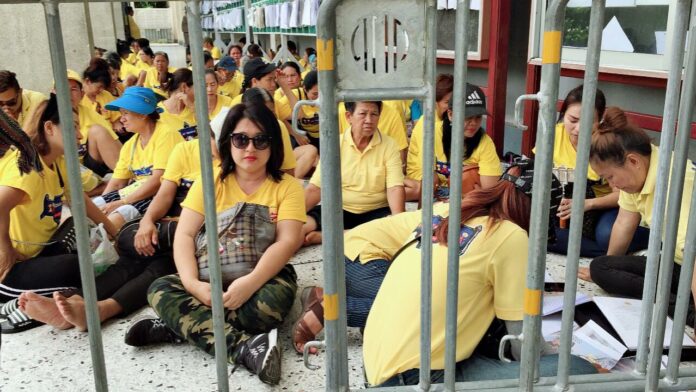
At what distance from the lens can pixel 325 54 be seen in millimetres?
1302

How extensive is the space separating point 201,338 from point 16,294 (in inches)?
43.2

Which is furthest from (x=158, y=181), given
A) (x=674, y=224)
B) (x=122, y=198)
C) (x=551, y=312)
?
(x=674, y=224)

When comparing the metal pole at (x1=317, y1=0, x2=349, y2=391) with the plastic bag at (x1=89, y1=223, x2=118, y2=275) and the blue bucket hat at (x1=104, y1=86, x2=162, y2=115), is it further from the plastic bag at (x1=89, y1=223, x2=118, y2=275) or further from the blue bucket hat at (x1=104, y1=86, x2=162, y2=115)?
the blue bucket hat at (x1=104, y1=86, x2=162, y2=115)

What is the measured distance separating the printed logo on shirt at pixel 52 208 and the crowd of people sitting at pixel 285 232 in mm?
11

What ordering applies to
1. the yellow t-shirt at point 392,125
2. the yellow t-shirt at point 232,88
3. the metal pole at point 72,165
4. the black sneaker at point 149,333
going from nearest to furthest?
the metal pole at point 72,165 → the black sneaker at point 149,333 → the yellow t-shirt at point 392,125 → the yellow t-shirt at point 232,88

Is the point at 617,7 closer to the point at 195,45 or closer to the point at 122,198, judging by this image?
the point at 122,198

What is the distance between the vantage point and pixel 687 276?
154 cm

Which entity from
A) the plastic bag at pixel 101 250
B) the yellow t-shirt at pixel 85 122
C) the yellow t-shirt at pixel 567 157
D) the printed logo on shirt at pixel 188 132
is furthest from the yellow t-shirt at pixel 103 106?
the yellow t-shirt at pixel 567 157

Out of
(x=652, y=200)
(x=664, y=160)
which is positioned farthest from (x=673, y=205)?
(x=652, y=200)

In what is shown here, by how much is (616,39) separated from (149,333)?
4.07 meters

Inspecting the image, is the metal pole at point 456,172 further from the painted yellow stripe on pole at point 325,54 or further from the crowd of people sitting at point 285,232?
the painted yellow stripe on pole at point 325,54

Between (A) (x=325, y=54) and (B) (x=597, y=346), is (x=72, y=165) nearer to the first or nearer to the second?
(A) (x=325, y=54)

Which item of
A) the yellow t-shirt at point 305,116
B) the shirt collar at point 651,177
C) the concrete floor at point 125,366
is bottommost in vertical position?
the concrete floor at point 125,366

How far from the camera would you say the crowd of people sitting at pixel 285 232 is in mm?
2031
